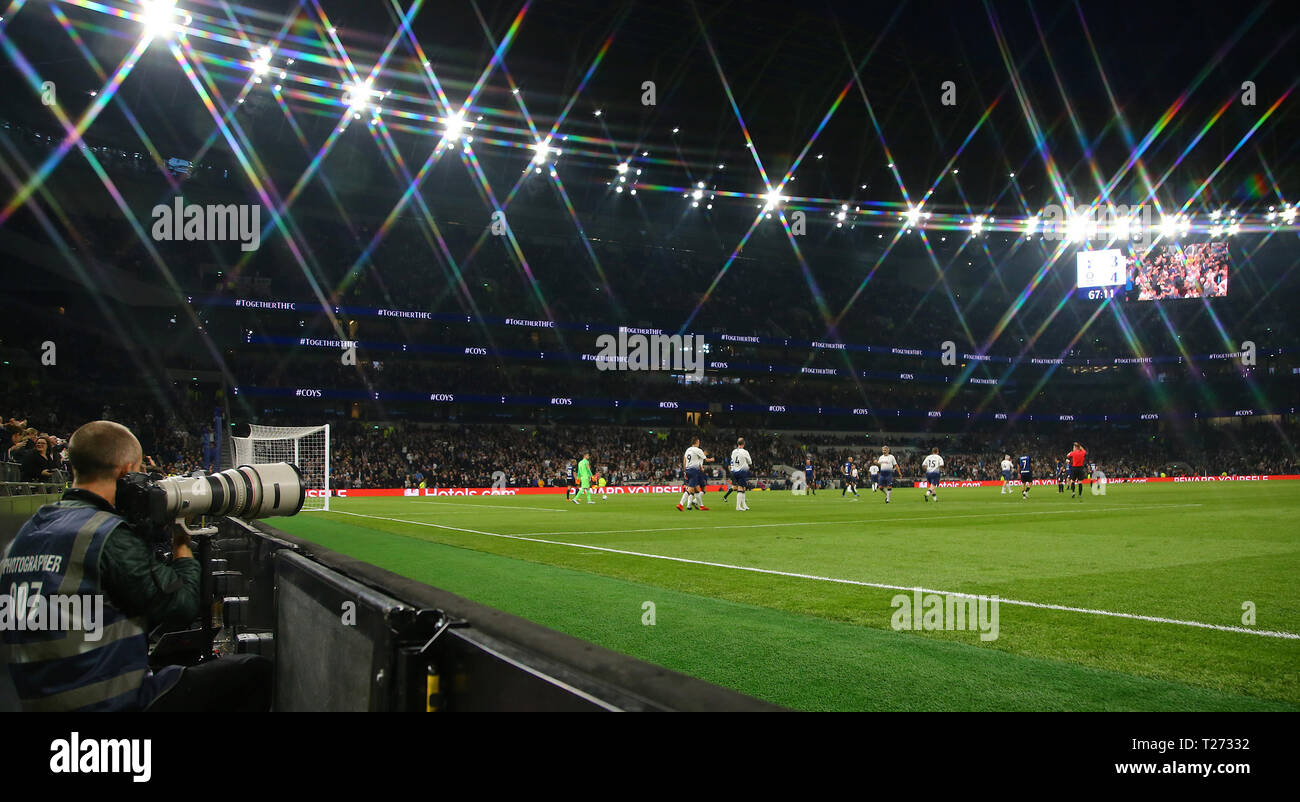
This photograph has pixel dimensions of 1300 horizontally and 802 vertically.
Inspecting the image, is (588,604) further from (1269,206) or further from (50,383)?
(1269,206)

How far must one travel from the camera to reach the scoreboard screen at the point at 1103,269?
60.1m

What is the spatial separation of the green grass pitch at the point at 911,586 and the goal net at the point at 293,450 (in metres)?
3.88

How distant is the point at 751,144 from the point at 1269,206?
3973cm

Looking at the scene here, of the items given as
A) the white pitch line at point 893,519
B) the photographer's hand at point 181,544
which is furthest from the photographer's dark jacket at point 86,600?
the white pitch line at point 893,519

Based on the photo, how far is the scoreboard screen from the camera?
197 feet

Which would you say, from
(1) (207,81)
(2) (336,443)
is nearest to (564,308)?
(2) (336,443)

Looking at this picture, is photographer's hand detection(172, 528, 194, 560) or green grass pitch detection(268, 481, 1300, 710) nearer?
photographer's hand detection(172, 528, 194, 560)

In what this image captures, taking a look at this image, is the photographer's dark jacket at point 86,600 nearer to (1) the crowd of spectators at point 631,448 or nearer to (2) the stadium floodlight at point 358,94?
(1) the crowd of spectators at point 631,448

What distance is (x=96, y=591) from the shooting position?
2.84m

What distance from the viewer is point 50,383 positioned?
29766 mm

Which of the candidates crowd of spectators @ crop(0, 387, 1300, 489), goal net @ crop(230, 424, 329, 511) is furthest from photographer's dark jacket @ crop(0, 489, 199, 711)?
crowd of spectators @ crop(0, 387, 1300, 489)

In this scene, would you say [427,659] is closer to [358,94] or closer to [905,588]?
[905,588]

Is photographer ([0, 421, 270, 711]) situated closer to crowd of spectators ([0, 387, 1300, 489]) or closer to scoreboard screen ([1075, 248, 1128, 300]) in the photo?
crowd of spectators ([0, 387, 1300, 489])

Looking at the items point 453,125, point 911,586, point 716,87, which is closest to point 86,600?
point 911,586
